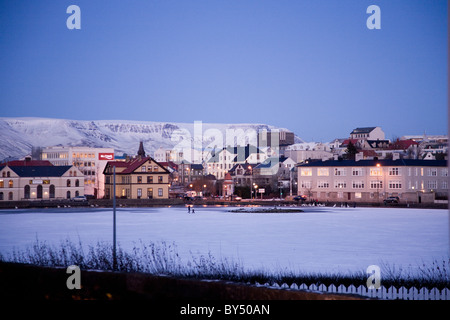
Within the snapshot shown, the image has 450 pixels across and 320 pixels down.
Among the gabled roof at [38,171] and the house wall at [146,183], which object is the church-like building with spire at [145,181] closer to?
the house wall at [146,183]

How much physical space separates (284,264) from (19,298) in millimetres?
11930

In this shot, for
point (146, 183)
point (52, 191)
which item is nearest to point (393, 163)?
point (146, 183)

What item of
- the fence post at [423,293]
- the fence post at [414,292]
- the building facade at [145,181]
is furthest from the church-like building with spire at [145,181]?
the fence post at [423,293]

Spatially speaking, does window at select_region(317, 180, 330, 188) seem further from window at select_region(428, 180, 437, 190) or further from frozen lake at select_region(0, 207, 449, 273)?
frozen lake at select_region(0, 207, 449, 273)

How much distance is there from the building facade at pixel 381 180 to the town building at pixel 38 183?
45.2 m

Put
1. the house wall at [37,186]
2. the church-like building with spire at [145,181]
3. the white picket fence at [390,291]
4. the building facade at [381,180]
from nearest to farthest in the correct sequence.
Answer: the white picket fence at [390,291] → the building facade at [381,180] → the house wall at [37,186] → the church-like building with spire at [145,181]

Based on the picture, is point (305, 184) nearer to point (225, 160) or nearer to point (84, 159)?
point (225, 160)

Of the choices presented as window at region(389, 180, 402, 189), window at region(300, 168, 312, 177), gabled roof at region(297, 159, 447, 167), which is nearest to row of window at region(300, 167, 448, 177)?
gabled roof at region(297, 159, 447, 167)

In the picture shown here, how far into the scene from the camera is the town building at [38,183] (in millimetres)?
93688

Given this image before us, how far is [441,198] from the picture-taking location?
283ft

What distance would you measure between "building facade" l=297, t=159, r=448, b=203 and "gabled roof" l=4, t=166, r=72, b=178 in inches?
1859

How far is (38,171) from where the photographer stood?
98.2 m
